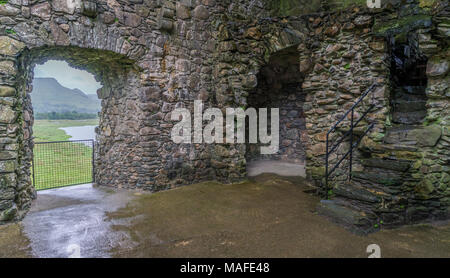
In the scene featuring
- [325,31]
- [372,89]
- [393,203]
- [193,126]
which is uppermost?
[325,31]

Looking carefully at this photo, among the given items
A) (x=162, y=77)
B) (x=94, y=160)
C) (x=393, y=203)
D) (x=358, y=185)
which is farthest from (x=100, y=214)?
(x=393, y=203)

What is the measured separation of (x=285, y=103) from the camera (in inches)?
316

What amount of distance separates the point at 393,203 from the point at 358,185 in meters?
0.47

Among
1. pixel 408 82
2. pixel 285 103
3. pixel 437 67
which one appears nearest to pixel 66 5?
pixel 437 67

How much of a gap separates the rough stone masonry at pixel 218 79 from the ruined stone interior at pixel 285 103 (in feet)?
5.31

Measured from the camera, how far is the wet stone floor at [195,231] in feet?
8.74

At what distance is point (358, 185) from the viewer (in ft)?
11.8

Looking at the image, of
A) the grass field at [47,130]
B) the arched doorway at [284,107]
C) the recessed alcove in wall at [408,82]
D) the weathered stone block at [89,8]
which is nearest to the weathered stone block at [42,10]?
the weathered stone block at [89,8]

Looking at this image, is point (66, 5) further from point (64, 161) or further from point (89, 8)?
point (64, 161)

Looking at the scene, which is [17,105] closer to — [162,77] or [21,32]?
[21,32]

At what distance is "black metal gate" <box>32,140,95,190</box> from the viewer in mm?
5488

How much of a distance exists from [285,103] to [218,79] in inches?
128

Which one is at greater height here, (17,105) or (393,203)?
(17,105)

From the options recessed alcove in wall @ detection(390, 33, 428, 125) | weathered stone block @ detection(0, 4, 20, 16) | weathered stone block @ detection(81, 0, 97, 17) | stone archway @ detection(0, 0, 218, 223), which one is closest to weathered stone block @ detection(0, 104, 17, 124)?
stone archway @ detection(0, 0, 218, 223)
